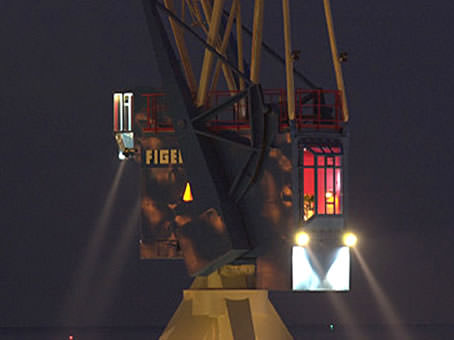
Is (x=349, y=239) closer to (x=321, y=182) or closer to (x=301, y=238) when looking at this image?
(x=301, y=238)

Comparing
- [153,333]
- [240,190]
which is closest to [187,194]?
[240,190]

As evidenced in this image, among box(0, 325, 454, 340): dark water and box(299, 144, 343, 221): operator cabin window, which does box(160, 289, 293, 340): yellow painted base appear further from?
box(0, 325, 454, 340): dark water

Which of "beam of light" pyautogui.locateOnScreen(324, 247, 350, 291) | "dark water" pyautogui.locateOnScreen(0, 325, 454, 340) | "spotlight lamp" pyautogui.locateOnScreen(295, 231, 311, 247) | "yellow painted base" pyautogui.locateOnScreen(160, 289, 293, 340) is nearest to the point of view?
"spotlight lamp" pyautogui.locateOnScreen(295, 231, 311, 247)

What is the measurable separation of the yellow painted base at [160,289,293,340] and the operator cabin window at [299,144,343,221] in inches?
130

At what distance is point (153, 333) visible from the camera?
183 feet

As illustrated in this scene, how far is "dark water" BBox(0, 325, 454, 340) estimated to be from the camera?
53.7 metres

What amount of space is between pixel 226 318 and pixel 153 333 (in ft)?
95.4

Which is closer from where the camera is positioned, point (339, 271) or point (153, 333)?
point (339, 271)

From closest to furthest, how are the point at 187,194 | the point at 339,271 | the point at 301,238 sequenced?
the point at 301,238 → the point at 339,271 → the point at 187,194

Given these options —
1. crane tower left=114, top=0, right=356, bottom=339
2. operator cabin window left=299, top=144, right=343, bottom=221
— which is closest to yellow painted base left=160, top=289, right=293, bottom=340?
crane tower left=114, top=0, right=356, bottom=339

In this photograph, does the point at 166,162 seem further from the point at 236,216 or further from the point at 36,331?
the point at 36,331

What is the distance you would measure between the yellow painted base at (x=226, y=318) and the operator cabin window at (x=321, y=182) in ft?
10.9

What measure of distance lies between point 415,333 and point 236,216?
104 feet

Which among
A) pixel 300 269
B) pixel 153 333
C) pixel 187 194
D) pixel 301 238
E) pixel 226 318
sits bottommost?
pixel 226 318
